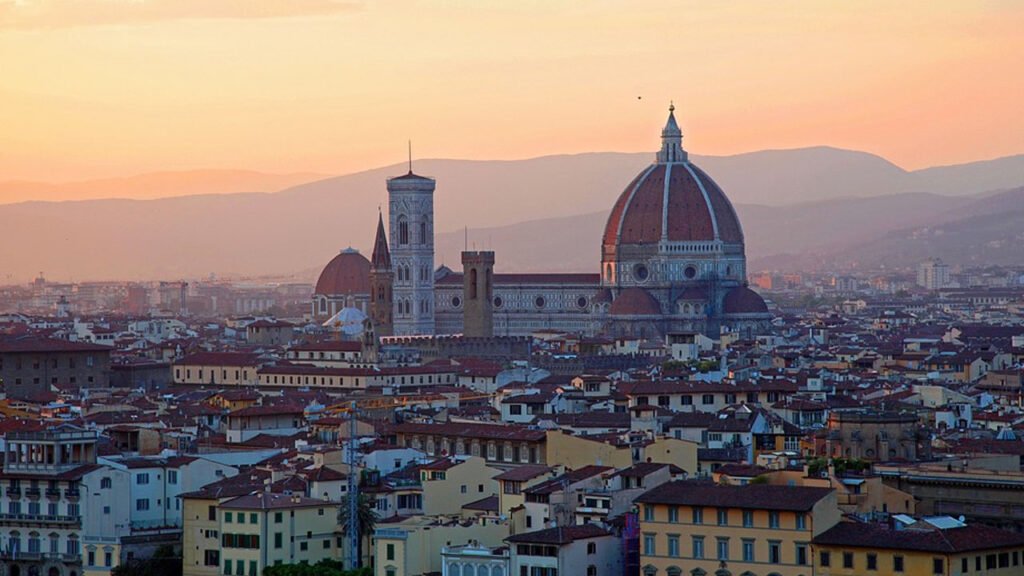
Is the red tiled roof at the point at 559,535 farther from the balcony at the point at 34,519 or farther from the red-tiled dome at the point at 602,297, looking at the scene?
the red-tiled dome at the point at 602,297

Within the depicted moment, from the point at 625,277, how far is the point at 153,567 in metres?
131

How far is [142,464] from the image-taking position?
63.6 metres

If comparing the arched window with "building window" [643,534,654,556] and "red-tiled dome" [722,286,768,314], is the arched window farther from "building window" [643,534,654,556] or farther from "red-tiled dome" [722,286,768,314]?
"building window" [643,534,654,556]

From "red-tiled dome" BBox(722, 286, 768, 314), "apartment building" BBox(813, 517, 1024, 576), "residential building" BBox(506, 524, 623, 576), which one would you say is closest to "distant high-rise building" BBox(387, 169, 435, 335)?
"red-tiled dome" BBox(722, 286, 768, 314)

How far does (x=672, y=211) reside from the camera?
190m

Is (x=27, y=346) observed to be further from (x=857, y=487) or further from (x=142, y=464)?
(x=857, y=487)

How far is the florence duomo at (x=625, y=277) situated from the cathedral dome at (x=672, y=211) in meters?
0.07

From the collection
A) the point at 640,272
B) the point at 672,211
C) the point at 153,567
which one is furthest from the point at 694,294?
the point at 153,567

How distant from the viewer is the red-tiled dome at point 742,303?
181m

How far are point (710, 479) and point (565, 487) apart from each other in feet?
10.1

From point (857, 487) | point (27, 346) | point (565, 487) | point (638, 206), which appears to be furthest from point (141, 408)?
point (638, 206)

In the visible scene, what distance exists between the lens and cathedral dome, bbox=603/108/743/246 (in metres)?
189

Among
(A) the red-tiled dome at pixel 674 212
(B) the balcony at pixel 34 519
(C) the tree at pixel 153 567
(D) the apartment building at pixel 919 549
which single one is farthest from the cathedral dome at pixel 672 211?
(D) the apartment building at pixel 919 549

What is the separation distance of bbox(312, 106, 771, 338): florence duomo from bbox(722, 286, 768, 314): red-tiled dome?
0.07 m
